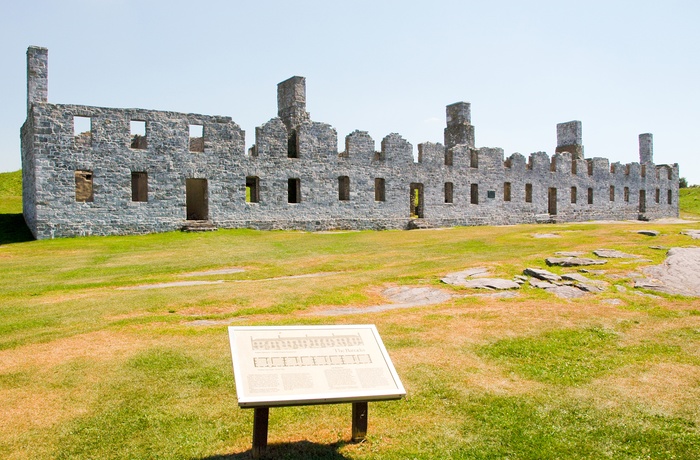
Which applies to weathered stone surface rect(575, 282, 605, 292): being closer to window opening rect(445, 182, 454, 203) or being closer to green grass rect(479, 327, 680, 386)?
green grass rect(479, 327, 680, 386)

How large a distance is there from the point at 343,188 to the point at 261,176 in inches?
214

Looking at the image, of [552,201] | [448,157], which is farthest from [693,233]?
[552,201]

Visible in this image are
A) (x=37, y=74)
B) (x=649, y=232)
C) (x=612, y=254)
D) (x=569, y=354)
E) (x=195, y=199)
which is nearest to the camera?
(x=569, y=354)

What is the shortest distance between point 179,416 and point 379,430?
214 centimetres

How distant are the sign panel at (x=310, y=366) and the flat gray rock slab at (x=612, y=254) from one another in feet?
37.0

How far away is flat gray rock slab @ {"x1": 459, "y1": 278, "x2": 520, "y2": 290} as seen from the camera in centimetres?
1250

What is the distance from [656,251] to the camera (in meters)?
15.9

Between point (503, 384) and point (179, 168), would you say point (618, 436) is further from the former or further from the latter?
point (179, 168)

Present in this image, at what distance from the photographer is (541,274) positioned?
13.2 meters

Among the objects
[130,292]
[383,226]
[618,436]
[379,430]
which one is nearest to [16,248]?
[130,292]

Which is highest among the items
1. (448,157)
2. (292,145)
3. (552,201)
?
(292,145)

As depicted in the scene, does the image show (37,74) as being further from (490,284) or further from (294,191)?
(490,284)

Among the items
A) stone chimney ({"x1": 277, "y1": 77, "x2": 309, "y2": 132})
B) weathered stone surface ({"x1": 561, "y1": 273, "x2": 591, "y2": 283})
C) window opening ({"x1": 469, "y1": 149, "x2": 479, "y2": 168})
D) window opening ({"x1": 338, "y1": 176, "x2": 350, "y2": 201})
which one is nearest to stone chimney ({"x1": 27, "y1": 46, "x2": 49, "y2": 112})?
stone chimney ({"x1": 277, "y1": 77, "x2": 309, "y2": 132})

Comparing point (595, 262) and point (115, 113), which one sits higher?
point (115, 113)
